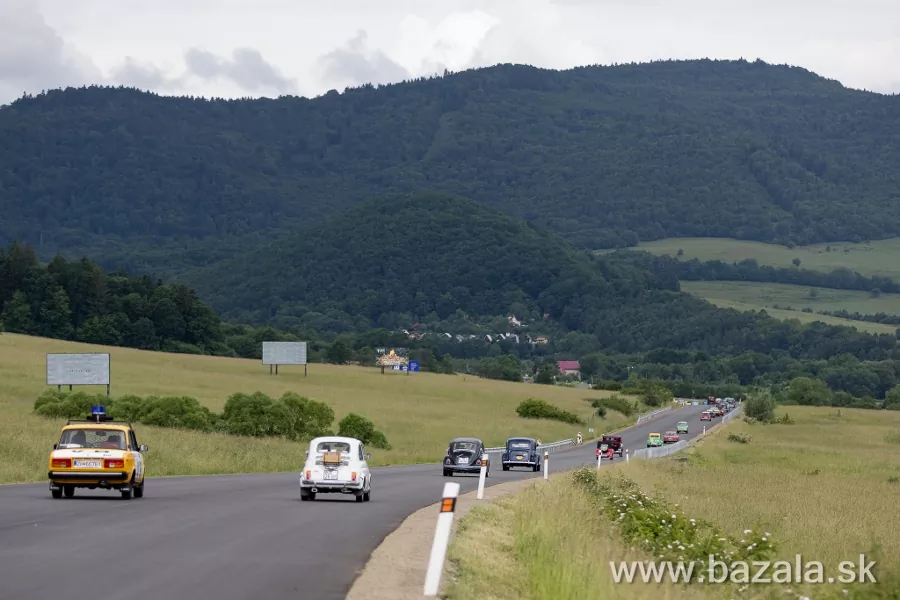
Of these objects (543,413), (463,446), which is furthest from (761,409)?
(463,446)

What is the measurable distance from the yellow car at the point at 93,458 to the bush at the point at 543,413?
86.7 m

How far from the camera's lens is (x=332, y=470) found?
1277 inches

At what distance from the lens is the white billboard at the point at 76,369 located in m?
86.8

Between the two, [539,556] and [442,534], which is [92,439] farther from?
[442,534]

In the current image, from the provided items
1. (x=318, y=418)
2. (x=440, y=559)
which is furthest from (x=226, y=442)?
(x=440, y=559)

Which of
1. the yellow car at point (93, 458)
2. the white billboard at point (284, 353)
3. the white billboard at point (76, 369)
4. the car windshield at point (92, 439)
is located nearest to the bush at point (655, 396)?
the white billboard at point (284, 353)

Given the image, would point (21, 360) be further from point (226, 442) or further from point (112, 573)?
point (112, 573)

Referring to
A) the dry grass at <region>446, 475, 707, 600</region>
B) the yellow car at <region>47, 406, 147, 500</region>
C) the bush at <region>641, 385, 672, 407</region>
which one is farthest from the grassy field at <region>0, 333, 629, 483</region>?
the dry grass at <region>446, 475, 707, 600</region>

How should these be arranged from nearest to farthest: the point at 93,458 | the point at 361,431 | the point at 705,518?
1. the point at 93,458
2. the point at 705,518
3. the point at 361,431

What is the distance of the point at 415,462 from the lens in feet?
209

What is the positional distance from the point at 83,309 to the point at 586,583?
150 meters

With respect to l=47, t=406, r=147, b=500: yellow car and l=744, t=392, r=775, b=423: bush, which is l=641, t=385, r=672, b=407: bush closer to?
l=744, t=392, r=775, b=423: bush

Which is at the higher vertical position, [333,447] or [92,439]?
[92,439]

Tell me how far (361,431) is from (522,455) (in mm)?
15899
